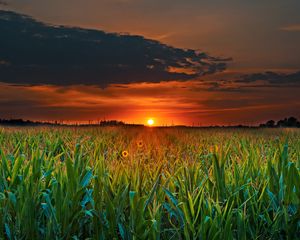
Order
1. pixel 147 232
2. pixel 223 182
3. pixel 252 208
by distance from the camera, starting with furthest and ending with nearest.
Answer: pixel 223 182, pixel 252 208, pixel 147 232

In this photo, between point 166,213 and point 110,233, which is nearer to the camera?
point 110,233

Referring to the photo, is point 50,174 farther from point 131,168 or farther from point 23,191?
point 131,168

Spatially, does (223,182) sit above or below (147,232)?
above

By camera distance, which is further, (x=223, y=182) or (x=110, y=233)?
(x=223, y=182)

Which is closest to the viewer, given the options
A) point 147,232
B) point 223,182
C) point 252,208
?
point 147,232

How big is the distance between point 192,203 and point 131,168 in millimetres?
1129

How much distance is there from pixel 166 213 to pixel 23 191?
143 cm

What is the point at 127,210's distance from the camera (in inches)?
165

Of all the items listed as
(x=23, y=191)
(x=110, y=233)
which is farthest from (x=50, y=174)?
(x=110, y=233)

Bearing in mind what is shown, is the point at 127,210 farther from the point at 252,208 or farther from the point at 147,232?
the point at 252,208

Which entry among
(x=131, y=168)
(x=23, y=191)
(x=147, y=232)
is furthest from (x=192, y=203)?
(x=23, y=191)

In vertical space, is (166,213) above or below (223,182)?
below

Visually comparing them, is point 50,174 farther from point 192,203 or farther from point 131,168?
point 192,203

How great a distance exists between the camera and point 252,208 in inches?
165
